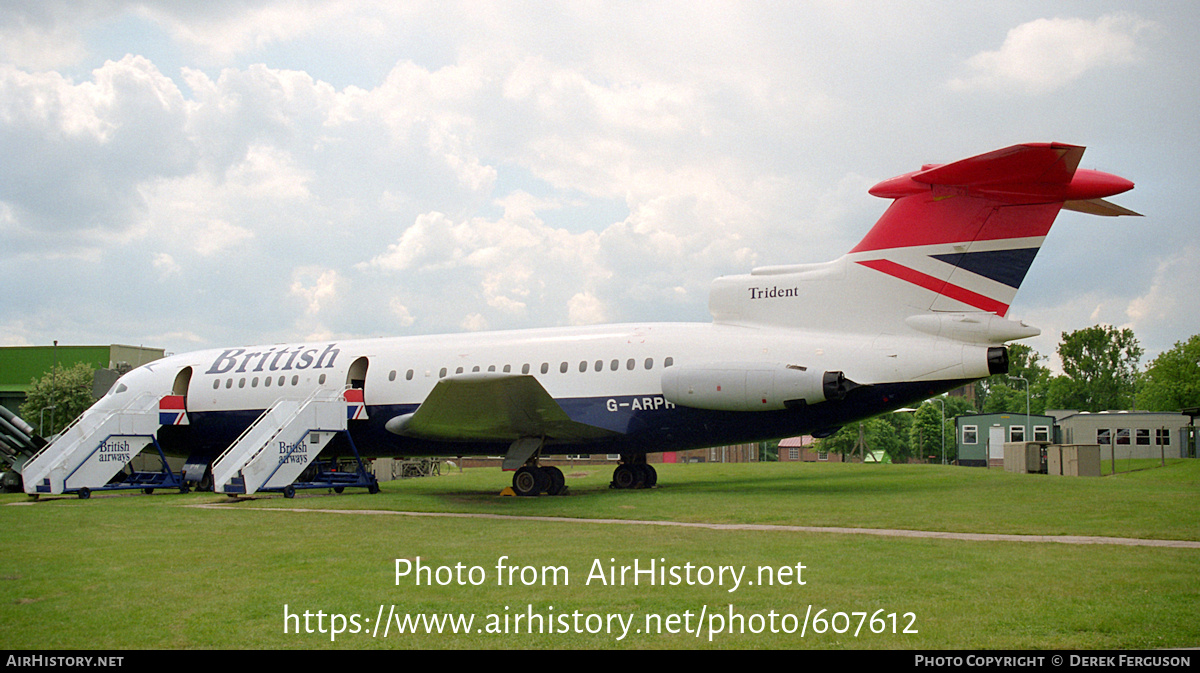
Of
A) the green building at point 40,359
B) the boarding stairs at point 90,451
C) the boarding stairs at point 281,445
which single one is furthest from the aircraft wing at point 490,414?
the green building at point 40,359

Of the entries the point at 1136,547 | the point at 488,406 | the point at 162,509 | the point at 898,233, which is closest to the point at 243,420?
the point at 162,509

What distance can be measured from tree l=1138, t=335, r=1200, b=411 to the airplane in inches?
2678

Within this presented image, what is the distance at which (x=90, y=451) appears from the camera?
68.0 feet

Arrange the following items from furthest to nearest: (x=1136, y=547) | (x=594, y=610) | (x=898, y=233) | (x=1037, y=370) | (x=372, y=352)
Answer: (x=1037, y=370) → (x=372, y=352) → (x=898, y=233) → (x=1136, y=547) → (x=594, y=610)

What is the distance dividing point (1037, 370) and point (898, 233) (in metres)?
99.2

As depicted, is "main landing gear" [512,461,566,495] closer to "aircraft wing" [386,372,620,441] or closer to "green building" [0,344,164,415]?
"aircraft wing" [386,372,620,441]

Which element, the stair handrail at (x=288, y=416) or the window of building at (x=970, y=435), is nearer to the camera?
the stair handrail at (x=288, y=416)

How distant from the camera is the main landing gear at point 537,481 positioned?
60.4 feet

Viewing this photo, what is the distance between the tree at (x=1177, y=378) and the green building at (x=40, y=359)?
7898 centimetres

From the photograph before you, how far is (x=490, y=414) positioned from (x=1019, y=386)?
105 m

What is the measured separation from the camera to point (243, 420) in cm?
2273

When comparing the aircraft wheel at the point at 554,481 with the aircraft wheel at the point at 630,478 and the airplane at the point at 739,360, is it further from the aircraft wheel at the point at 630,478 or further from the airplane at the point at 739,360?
the aircraft wheel at the point at 630,478

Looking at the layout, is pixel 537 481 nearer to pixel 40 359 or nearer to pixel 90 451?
pixel 90 451

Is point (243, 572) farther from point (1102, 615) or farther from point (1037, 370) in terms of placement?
point (1037, 370)
